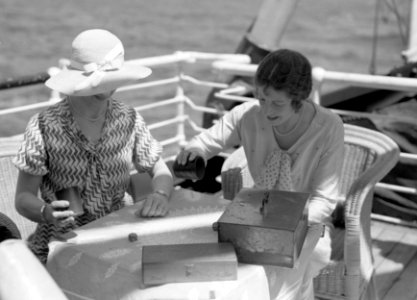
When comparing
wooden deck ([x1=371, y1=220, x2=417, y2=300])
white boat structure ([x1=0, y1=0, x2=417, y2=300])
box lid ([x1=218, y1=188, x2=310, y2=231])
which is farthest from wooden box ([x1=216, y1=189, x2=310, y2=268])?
wooden deck ([x1=371, y1=220, x2=417, y2=300])

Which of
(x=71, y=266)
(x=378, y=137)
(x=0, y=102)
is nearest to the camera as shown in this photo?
(x=71, y=266)

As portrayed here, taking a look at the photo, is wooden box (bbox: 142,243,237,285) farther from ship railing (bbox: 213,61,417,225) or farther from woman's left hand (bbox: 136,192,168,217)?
ship railing (bbox: 213,61,417,225)

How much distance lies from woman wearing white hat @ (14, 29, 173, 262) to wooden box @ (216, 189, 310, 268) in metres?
0.41

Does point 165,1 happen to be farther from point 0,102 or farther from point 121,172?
point 121,172

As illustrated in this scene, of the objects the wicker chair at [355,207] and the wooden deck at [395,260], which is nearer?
the wicker chair at [355,207]

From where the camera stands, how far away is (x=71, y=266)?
1911 mm

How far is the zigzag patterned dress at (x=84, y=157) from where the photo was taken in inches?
89.9

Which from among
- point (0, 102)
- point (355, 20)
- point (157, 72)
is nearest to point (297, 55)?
point (0, 102)

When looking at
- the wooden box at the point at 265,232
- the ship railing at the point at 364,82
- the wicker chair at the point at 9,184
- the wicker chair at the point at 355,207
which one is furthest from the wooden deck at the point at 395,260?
the wicker chair at the point at 9,184

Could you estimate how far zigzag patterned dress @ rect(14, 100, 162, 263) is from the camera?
2283 millimetres

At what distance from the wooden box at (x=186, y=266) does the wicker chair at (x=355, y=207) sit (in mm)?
920

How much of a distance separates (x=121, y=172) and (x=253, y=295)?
84 cm

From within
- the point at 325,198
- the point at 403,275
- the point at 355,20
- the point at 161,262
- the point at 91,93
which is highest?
the point at 91,93

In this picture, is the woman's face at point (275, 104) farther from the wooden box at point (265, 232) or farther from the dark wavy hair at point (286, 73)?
the wooden box at point (265, 232)
